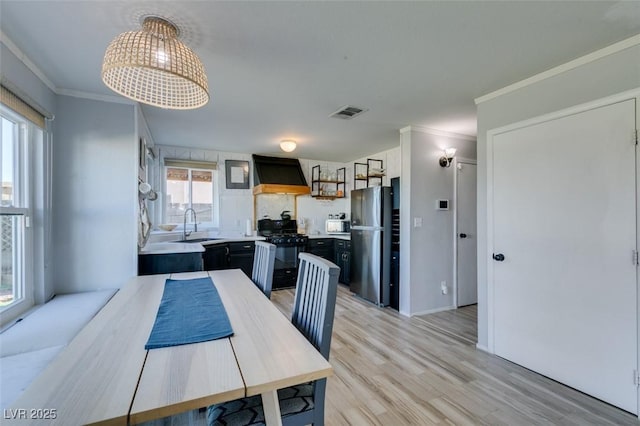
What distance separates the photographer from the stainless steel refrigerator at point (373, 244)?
12.8 feet

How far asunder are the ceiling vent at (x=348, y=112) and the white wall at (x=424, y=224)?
0.82 m

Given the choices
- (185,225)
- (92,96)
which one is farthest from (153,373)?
(185,225)

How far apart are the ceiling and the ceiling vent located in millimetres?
110

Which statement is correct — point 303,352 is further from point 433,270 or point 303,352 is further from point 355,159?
point 355,159

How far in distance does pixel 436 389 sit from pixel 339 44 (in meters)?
2.44

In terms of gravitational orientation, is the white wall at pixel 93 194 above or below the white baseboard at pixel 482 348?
above

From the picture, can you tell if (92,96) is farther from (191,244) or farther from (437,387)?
(437,387)

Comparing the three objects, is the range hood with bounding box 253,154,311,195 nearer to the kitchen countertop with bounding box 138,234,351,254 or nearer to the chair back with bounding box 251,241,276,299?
the kitchen countertop with bounding box 138,234,351,254

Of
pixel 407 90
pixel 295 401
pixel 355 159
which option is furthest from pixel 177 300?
pixel 355 159

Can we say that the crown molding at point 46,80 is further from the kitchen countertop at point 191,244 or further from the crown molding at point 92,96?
the kitchen countertop at point 191,244

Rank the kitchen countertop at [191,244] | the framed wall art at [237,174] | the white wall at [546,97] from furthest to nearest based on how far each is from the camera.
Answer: the framed wall art at [237,174], the kitchen countertop at [191,244], the white wall at [546,97]

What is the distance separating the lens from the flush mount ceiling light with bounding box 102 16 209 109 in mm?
1305

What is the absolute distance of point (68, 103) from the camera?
2.54m

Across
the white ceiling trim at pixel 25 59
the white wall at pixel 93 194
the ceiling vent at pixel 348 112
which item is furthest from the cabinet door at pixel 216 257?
the ceiling vent at pixel 348 112
